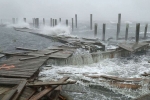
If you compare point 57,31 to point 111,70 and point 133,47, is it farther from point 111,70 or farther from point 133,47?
point 111,70

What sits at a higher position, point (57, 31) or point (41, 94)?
point (57, 31)

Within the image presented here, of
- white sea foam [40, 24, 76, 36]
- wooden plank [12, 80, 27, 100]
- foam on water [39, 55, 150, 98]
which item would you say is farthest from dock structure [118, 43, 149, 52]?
white sea foam [40, 24, 76, 36]

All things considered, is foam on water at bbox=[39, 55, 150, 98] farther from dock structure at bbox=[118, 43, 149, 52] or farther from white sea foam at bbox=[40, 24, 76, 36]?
white sea foam at bbox=[40, 24, 76, 36]

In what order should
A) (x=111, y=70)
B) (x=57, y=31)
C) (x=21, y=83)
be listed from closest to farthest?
1. (x=21, y=83)
2. (x=111, y=70)
3. (x=57, y=31)

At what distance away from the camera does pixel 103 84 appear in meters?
11.6

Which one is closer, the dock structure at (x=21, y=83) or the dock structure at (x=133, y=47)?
the dock structure at (x=21, y=83)

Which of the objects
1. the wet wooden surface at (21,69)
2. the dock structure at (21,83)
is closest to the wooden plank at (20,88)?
the dock structure at (21,83)

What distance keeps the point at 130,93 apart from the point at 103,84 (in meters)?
1.79

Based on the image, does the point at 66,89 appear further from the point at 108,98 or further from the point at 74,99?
the point at 108,98

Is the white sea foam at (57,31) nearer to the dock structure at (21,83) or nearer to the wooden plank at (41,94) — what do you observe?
the dock structure at (21,83)

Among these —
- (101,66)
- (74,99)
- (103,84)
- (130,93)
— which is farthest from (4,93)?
(101,66)

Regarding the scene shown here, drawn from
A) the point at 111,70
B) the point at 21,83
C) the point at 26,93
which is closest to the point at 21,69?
the point at 21,83

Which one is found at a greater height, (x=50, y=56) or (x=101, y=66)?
(x=50, y=56)

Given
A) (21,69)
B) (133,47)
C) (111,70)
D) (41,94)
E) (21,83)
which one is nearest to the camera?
(41,94)
